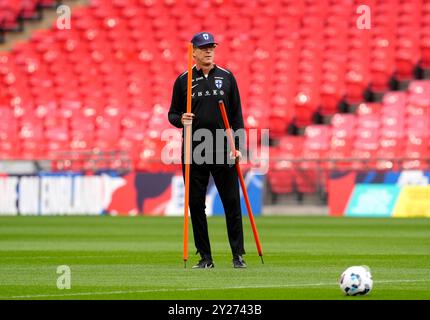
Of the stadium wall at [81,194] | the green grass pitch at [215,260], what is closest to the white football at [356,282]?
the green grass pitch at [215,260]

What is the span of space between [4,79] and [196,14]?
6.56 meters

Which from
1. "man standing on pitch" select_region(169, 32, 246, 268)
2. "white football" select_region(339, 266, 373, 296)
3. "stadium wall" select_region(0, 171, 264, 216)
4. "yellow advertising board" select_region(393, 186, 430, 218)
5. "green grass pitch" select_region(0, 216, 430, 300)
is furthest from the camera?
"stadium wall" select_region(0, 171, 264, 216)

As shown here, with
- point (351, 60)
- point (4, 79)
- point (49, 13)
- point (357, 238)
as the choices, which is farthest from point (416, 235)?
point (49, 13)

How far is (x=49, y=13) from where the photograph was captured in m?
38.6

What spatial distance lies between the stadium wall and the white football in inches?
704

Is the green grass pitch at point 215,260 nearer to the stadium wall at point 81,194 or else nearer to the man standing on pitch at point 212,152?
the man standing on pitch at point 212,152

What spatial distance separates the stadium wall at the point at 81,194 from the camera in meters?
27.6

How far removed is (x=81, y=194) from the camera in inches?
1095

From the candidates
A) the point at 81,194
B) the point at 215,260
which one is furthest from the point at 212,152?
the point at 81,194

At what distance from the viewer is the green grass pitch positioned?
10.1m

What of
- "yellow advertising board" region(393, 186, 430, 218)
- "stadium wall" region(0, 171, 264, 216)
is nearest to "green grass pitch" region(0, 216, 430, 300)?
"yellow advertising board" region(393, 186, 430, 218)

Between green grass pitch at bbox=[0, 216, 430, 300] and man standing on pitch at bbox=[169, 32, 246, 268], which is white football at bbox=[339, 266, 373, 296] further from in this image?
man standing on pitch at bbox=[169, 32, 246, 268]
